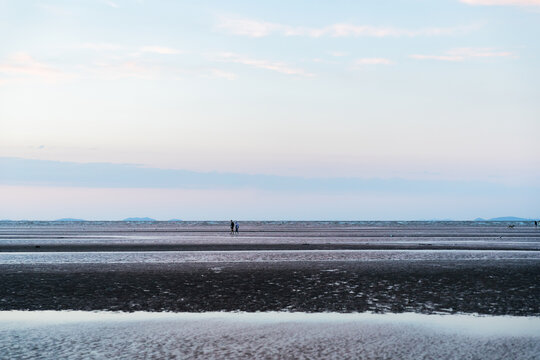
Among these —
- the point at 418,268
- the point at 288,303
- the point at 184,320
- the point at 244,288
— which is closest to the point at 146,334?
the point at 184,320

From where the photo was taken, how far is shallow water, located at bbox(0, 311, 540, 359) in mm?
11445

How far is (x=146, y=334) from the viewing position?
1330 cm

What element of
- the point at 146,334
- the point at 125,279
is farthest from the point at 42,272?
the point at 146,334

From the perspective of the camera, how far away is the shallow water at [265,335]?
37.6ft

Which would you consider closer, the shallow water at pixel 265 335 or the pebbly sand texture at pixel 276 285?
the shallow water at pixel 265 335

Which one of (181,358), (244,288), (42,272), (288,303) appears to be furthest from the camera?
(42,272)

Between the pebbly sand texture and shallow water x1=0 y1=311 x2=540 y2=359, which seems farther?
the pebbly sand texture

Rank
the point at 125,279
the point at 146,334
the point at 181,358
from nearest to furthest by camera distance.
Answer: the point at 181,358 < the point at 146,334 < the point at 125,279

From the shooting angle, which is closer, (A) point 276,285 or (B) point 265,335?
(B) point 265,335

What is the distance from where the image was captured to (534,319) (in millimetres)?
15125

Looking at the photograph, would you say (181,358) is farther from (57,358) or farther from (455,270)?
(455,270)

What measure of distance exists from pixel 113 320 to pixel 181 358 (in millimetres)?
5015

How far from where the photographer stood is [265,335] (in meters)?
13.2

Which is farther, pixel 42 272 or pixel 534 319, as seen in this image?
pixel 42 272
